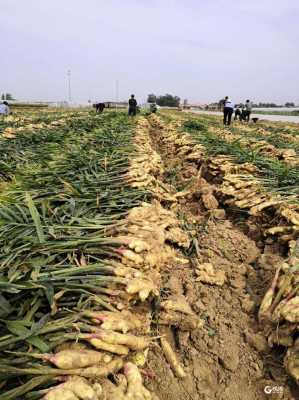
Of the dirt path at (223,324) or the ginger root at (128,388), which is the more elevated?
the ginger root at (128,388)

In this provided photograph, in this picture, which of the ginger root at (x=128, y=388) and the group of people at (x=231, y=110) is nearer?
the ginger root at (x=128, y=388)

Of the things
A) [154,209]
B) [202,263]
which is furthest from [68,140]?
[202,263]

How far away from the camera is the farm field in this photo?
4.96 ft

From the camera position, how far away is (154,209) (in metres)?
2.99

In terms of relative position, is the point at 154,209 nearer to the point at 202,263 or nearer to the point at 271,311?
the point at 202,263

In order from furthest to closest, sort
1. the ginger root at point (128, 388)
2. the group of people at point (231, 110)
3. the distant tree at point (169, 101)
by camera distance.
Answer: the distant tree at point (169, 101), the group of people at point (231, 110), the ginger root at point (128, 388)

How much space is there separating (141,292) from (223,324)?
26.3 inches

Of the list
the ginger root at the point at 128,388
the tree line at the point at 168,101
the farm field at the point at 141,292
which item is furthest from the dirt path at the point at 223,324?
the tree line at the point at 168,101

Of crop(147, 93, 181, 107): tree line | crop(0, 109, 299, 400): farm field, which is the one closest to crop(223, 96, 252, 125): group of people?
crop(0, 109, 299, 400): farm field

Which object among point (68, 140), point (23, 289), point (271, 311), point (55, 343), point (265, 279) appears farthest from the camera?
point (68, 140)

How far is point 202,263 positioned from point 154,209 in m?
0.60

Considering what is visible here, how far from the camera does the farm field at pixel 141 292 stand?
1.51m

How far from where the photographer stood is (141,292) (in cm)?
192

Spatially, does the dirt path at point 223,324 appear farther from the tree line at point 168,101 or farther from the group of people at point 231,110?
the tree line at point 168,101
